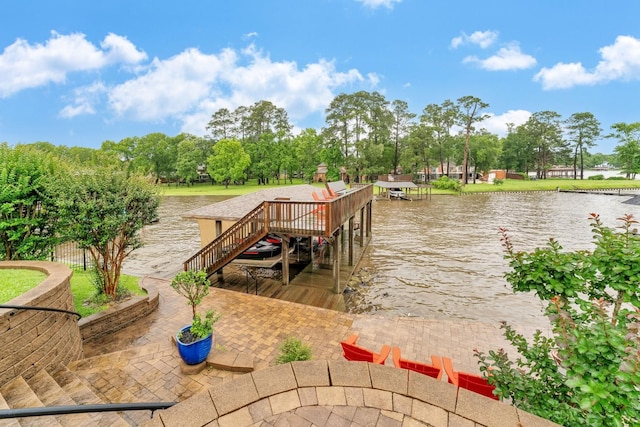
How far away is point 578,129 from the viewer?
61594mm

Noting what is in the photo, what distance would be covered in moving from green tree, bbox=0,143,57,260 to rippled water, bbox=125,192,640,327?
574cm

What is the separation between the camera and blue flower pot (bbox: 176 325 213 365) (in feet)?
16.7

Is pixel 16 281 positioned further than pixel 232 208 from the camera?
No

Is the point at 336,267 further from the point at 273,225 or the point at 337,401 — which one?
the point at 337,401

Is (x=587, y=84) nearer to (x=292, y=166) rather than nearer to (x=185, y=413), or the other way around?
(x=292, y=166)

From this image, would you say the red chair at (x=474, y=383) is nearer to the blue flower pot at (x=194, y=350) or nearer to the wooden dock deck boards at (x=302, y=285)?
the blue flower pot at (x=194, y=350)

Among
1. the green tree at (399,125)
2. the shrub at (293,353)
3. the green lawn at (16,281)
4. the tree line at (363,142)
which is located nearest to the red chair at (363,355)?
the shrub at (293,353)

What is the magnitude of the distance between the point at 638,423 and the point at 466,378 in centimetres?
251

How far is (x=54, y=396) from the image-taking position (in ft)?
13.0

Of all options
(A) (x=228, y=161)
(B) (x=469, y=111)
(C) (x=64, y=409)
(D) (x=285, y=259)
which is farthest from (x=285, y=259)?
(B) (x=469, y=111)

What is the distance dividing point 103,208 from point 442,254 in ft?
51.8

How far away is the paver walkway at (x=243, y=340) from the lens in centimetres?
488

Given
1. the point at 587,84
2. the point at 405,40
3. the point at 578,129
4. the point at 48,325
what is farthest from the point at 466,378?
the point at 578,129

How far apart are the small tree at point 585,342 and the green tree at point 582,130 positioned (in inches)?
3202
